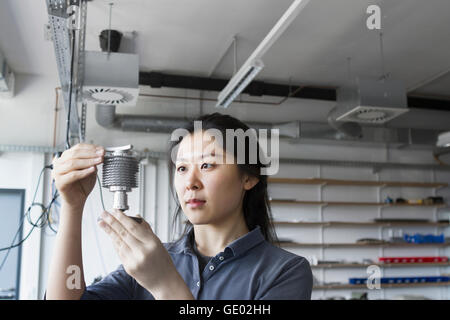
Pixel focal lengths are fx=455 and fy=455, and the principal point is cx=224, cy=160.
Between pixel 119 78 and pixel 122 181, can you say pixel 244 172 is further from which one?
pixel 119 78

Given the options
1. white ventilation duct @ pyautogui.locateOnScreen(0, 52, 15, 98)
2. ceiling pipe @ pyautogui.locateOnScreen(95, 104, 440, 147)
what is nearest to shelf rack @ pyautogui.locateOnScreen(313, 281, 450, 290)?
ceiling pipe @ pyautogui.locateOnScreen(95, 104, 440, 147)

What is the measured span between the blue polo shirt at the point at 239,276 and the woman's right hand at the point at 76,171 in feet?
0.44

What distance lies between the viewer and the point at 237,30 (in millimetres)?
3057

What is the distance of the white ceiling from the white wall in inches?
12.6

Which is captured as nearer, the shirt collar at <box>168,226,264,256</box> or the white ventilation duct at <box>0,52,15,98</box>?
the shirt collar at <box>168,226,264,256</box>

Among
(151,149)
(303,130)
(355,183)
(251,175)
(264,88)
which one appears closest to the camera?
(251,175)

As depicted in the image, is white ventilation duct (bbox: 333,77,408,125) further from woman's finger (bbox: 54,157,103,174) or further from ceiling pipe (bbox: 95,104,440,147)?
woman's finger (bbox: 54,157,103,174)

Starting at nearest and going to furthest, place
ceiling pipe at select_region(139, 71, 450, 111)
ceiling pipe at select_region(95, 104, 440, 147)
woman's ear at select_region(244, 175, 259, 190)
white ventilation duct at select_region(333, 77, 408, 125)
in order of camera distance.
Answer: woman's ear at select_region(244, 175, 259, 190) < white ventilation duct at select_region(333, 77, 408, 125) < ceiling pipe at select_region(139, 71, 450, 111) < ceiling pipe at select_region(95, 104, 440, 147)

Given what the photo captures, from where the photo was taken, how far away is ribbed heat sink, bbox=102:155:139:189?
1.53ft

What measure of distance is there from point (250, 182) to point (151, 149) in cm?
338

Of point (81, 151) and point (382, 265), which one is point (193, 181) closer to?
point (81, 151)

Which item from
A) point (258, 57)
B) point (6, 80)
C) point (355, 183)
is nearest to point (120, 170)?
point (258, 57)

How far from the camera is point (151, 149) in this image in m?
3.99

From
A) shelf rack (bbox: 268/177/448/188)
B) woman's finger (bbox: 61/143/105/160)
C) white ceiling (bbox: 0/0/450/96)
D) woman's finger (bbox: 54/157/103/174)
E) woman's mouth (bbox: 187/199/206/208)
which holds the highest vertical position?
white ceiling (bbox: 0/0/450/96)
